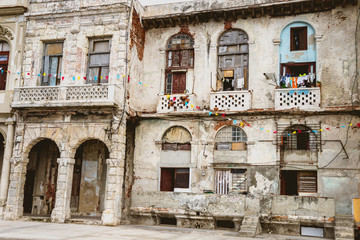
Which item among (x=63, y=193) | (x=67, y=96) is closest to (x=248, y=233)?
(x=63, y=193)

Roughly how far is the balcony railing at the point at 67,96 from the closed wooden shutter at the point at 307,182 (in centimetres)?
798

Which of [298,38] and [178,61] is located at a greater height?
[298,38]

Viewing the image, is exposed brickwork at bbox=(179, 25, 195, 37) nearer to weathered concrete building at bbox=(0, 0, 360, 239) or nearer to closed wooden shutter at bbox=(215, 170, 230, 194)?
weathered concrete building at bbox=(0, 0, 360, 239)

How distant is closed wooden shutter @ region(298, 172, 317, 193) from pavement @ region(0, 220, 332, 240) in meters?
2.10

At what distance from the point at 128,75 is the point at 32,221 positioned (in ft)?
23.9

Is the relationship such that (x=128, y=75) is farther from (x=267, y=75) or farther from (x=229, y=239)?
(x=229, y=239)

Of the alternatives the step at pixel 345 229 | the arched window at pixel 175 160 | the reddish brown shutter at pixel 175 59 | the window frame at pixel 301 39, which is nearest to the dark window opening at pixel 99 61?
the reddish brown shutter at pixel 175 59

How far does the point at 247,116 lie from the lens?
54.0 feet

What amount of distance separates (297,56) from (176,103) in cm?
547

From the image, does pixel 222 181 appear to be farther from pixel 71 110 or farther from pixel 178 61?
pixel 71 110

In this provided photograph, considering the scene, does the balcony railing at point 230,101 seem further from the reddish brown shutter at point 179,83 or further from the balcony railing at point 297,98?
the reddish brown shutter at point 179,83

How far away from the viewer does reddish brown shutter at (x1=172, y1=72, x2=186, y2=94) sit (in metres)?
17.9

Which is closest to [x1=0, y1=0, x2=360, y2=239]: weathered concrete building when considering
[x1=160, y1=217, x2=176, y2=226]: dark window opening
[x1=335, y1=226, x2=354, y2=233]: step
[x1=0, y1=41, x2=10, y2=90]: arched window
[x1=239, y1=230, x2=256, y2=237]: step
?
[x1=160, y1=217, x2=176, y2=226]: dark window opening

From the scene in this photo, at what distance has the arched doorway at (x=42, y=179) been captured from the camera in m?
18.9
